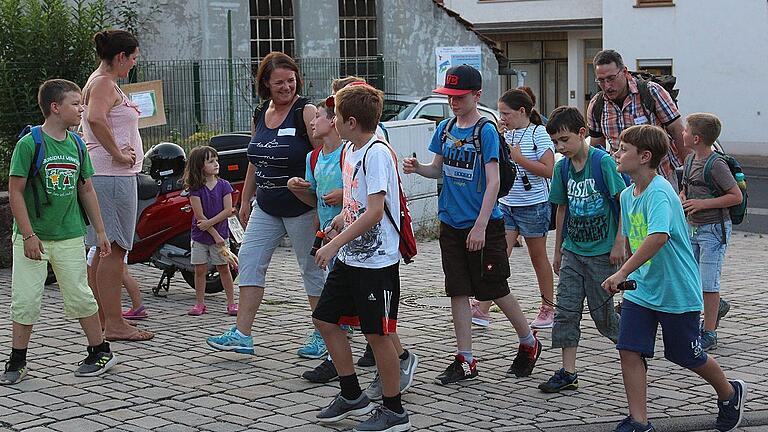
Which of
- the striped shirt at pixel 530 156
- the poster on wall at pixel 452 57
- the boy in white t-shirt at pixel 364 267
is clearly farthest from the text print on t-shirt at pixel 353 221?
the poster on wall at pixel 452 57

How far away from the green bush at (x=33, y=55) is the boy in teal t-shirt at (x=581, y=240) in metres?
7.86

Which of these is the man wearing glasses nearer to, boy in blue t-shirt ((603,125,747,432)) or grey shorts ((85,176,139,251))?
boy in blue t-shirt ((603,125,747,432))

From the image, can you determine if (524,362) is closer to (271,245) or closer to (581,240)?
(581,240)

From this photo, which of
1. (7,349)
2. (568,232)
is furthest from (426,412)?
(7,349)

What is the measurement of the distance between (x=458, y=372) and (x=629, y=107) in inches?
96.0

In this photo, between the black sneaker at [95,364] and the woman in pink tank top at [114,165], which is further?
the woman in pink tank top at [114,165]

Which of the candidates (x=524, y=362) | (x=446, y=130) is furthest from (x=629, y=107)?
(x=524, y=362)

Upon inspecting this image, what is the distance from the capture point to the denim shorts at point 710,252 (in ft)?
26.3

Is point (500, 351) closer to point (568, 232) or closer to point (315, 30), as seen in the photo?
point (568, 232)

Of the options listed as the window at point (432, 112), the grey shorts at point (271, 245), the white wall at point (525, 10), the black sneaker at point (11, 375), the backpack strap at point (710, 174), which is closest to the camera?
the black sneaker at point (11, 375)

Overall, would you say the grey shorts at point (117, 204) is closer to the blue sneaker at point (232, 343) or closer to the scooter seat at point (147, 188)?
the blue sneaker at point (232, 343)

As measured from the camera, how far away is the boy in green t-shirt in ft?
23.4

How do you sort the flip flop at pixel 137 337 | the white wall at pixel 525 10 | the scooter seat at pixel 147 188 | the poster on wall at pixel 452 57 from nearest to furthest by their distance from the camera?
the flip flop at pixel 137 337
the scooter seat at pixel 147 188
the poster on wall at pixel 452 57
the white wall at pixel 525 10

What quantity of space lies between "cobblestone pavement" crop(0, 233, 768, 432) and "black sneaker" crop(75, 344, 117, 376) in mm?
67
